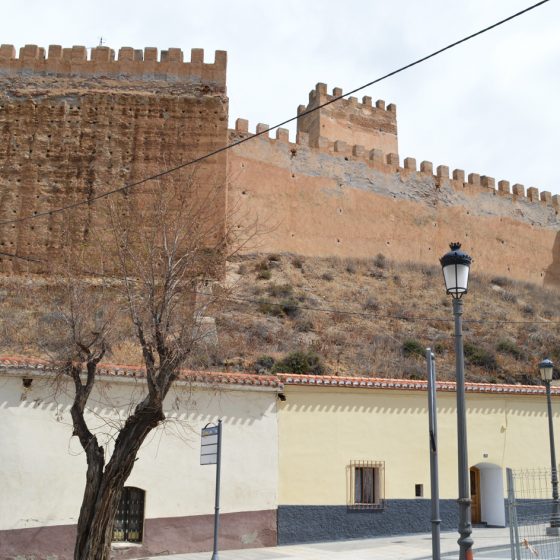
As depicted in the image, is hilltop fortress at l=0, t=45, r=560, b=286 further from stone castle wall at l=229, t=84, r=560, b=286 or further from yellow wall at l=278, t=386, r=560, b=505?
yellow wall at l=278, t=386, r=560, b=505

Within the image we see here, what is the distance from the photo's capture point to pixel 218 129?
27875 mm

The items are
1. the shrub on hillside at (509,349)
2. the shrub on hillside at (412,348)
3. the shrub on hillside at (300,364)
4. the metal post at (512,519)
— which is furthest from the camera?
the shrub on hillside at (509,349)

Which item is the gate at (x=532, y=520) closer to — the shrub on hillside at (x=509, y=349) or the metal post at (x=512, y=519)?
the metal post at (x=512, y=519)

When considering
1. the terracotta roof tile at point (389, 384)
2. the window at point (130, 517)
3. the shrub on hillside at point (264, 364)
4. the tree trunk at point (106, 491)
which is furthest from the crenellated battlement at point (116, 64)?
the tree trunk at point (106, 491)

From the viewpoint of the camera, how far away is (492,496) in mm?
16562

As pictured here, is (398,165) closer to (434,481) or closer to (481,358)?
(481,358)

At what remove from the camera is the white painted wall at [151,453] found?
40.5 ft

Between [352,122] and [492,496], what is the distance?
29.2 m

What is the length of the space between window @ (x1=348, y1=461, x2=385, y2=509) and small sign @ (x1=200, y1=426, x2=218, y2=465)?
4369mm

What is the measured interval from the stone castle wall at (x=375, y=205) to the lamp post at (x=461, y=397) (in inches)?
862

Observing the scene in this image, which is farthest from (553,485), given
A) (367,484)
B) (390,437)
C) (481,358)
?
(481,358)

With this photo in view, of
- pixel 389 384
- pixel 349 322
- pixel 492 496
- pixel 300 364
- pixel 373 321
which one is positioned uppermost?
pixel 373 321

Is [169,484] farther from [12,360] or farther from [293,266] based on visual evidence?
[293,266]

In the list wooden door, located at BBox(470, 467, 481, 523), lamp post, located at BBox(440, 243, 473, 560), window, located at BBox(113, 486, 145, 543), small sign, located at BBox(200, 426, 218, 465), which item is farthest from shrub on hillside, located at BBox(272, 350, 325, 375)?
lamp post, located at BBox(440, 243, 473, 560)
